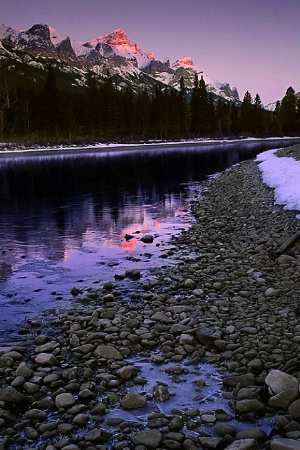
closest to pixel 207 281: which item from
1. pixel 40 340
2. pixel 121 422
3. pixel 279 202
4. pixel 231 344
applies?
pixel 231 344

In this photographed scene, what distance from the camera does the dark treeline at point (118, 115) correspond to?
9456cm

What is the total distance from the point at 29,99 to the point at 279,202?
317 feet

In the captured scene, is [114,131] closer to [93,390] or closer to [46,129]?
[46,129]

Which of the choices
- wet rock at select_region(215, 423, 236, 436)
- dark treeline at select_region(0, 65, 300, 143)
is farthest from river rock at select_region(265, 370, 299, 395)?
dark treeline at select_region(0, 65, 300, 143)

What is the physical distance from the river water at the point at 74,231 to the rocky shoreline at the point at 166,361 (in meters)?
1.01

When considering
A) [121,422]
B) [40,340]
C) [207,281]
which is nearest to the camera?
[121,422]

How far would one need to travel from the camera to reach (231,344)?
605 cm

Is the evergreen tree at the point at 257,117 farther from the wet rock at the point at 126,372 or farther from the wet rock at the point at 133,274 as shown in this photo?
the wet rock at the point at 126,372

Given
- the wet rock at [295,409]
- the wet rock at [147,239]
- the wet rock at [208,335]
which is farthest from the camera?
the wet rock at [147,239]

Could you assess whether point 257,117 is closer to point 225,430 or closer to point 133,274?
point 133,274

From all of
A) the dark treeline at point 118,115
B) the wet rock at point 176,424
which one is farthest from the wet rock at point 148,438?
the dark treeline at point 118,115

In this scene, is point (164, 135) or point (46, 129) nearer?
point (46, 129)

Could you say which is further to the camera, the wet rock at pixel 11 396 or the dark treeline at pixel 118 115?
the dark treeline at pixel 118 115

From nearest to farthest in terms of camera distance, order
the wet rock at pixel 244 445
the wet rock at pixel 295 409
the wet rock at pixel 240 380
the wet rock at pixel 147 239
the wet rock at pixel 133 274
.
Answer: the wet rock at pixel 244 445
the wet rock at pixel 295 409
the wet rock at pixel 240 380
the wet rock at pixel 133 274
the wet rock at pixel 147 239
